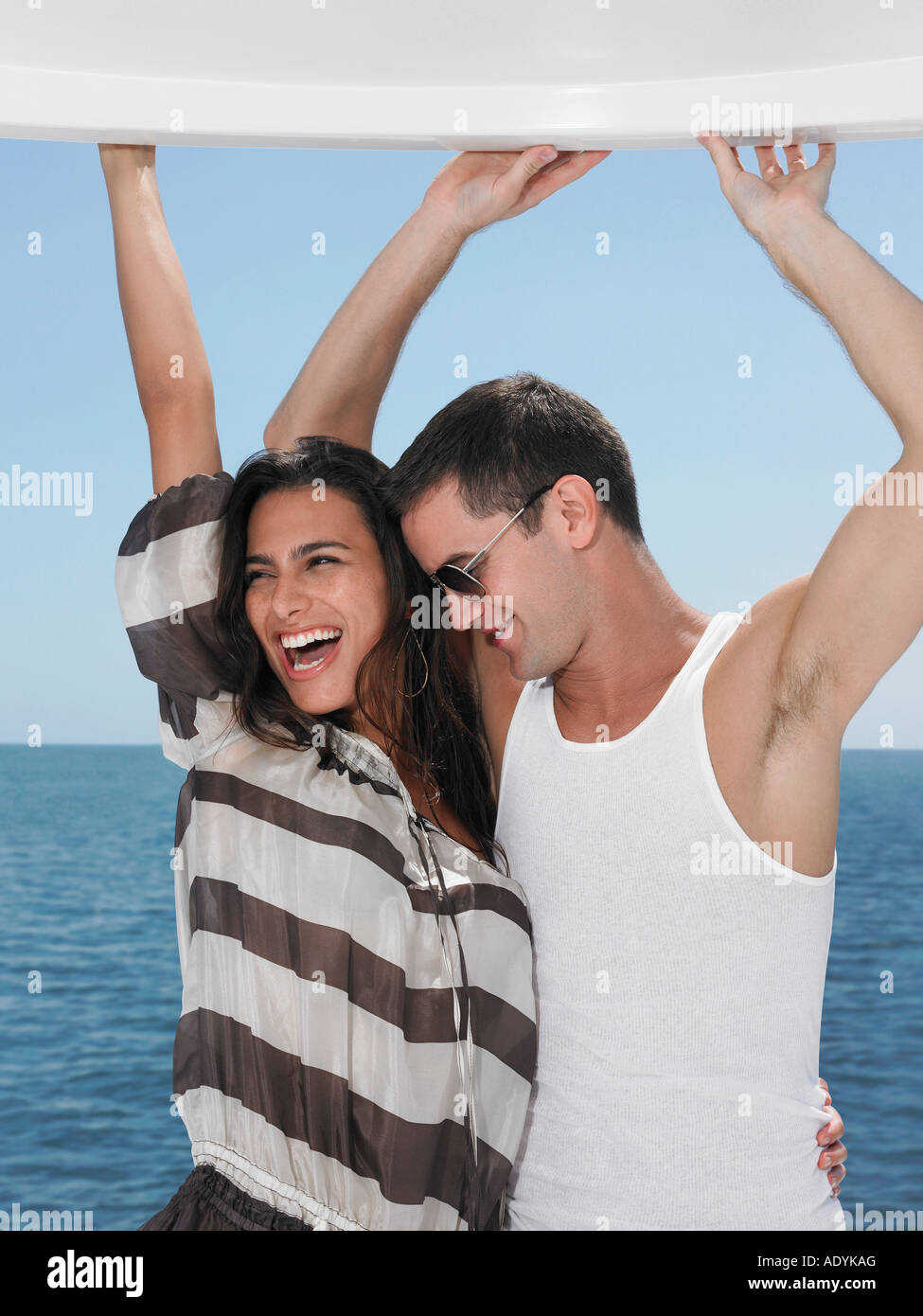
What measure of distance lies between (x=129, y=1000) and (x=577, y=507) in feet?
92.6

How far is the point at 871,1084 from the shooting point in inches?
765

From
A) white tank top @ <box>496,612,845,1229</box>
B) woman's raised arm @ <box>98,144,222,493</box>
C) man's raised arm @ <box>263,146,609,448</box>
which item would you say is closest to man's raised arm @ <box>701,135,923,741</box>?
white tank top @ <box>496,612,845,1229</box>

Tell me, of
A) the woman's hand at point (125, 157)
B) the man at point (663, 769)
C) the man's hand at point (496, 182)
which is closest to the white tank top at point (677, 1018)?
the man at point (663, 769)

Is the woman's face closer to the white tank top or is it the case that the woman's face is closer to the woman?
the woman

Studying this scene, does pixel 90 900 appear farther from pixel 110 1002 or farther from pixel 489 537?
pixel 489 537

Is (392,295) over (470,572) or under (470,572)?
over

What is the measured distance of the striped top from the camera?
1.75 metres

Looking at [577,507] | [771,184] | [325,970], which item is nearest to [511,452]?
[577,507]

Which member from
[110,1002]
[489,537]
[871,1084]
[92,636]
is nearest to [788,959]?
[489,537]

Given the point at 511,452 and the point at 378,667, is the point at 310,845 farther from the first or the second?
the point at 511,452

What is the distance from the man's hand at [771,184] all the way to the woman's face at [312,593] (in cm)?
81

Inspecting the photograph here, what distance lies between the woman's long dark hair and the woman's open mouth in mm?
48

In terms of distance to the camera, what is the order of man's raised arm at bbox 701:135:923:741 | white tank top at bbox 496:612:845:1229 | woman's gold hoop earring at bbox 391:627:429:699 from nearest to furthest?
man's raised arm at bbox 701:135:923:741 < white tank top at bbox 496:612:845:1229 < woman's gold hoop earring at bbox 391:627:429:699

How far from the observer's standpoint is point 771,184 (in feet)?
5.87
